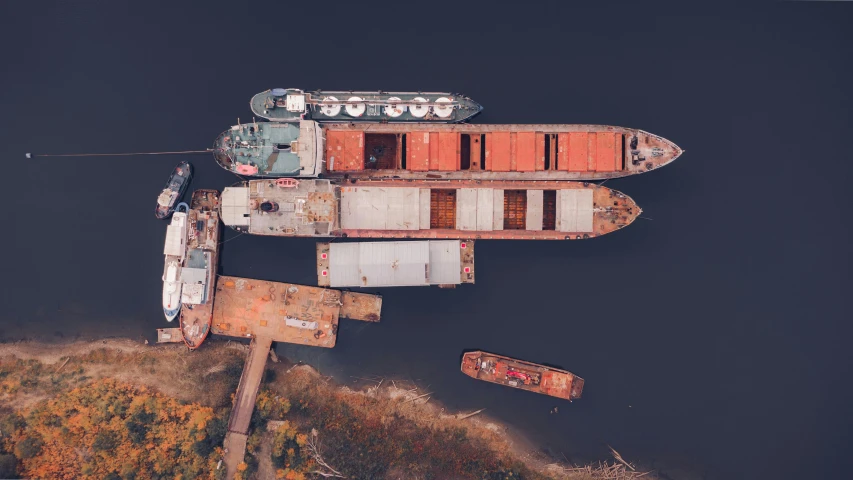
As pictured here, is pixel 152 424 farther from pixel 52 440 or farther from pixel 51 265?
pixel 51 265

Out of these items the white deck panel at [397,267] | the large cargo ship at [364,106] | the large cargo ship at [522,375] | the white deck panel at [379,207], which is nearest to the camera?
the white deck panel at [379,207]

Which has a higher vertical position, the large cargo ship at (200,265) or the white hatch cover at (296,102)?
the white hatch cover at (296,102)

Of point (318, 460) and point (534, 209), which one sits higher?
point (534, 209)

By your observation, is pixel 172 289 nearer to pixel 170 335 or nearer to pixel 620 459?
pixel 170 335

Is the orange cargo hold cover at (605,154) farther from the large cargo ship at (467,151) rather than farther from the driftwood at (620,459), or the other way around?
the driftwood at (620,459)

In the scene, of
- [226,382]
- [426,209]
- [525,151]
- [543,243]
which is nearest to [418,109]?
[426,209]

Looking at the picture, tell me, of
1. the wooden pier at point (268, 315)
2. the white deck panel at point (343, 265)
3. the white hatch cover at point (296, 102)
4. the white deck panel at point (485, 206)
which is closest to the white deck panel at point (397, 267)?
the white deck panel at point (343, 265)

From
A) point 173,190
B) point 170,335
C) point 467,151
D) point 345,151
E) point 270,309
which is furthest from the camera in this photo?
point 270,309
